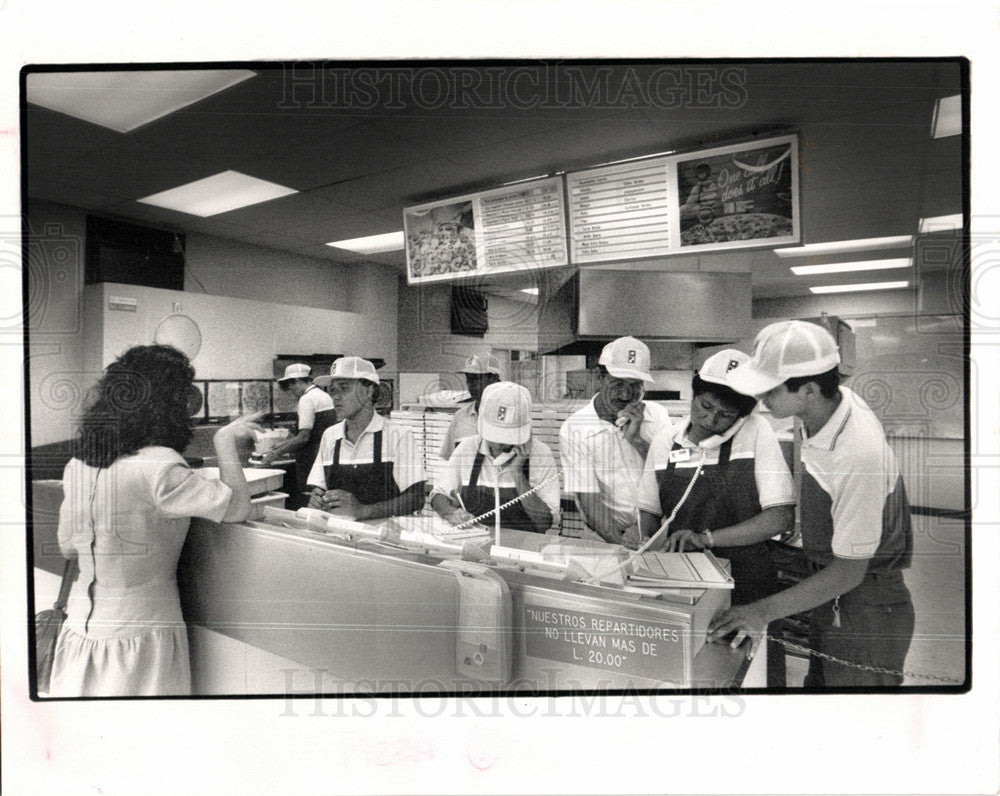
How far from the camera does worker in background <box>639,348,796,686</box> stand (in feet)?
5.06

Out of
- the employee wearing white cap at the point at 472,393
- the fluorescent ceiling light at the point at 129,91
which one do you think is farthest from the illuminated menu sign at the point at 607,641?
the fluorescent ceiling light at the point at 129,91

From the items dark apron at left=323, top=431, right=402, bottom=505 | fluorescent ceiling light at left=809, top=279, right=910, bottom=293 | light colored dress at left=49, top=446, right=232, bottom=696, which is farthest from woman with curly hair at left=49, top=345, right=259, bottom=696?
fluorescent ceiling light at left=809, top=279, right=910, bottom=293

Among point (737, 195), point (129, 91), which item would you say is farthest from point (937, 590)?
point (129, 91)

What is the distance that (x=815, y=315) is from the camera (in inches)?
59.2

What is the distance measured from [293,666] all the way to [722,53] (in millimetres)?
1880

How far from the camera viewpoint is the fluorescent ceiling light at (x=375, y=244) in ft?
5.23

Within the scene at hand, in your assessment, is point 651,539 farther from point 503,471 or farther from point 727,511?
point 503,471

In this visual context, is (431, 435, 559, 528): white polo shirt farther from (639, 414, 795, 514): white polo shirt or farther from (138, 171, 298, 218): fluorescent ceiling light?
(138, 171, 298, 218): fluorescent ceiling light

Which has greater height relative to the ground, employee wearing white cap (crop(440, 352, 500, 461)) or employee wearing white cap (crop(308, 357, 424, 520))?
employee wearing white cap (crop(440, 352, 500, 461))

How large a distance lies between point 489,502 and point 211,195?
3.40ft

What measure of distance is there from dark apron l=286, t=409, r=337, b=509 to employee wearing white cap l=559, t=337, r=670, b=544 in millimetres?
592

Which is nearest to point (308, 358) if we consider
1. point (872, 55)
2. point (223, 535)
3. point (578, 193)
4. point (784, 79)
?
point (223, 535)

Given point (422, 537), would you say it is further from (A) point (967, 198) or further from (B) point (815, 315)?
(A) point (967, 198)

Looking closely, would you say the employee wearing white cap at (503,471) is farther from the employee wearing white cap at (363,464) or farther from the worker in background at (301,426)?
the worker in background at (301,426)
